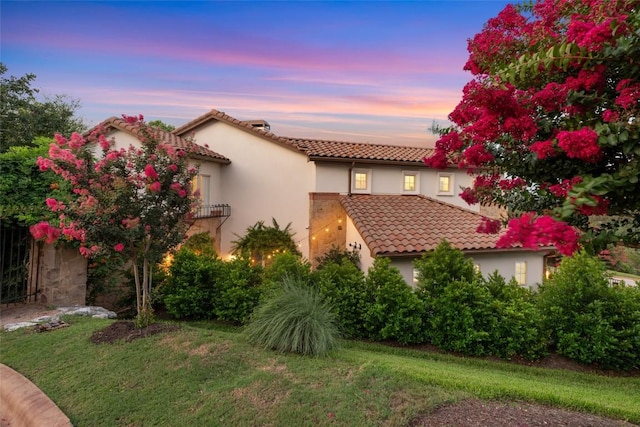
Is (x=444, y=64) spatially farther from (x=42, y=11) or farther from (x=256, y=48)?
(x=42, y=11)

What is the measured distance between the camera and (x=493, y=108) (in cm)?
281

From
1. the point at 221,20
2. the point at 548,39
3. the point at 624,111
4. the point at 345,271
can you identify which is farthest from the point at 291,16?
the point at 624,111

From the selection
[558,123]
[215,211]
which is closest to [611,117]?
[558,123]

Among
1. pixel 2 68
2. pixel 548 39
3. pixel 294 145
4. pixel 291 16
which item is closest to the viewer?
pixel 548 39

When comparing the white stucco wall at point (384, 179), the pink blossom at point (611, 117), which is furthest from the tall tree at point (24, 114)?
the pink blossom at point (611, 117)

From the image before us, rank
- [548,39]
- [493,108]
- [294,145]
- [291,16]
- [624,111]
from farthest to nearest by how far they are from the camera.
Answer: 1. [294,145]
2. [291,16]
3. [548,39]
4. [493,108]
5. [624,111]

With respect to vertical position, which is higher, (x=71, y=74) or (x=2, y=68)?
(x=2, y=68)

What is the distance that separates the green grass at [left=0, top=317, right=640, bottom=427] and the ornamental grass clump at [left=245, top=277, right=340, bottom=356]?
0.22 m

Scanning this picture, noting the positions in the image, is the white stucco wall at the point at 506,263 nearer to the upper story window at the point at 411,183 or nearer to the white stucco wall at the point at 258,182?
the white stucco wall at the point at 258,182

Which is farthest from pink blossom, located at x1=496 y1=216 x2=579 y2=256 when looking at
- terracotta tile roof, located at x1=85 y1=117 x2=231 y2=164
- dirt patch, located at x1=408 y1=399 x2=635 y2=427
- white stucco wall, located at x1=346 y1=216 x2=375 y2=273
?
terracotta tile roof, located at x1=85 y1=117 x2=231 y2=164

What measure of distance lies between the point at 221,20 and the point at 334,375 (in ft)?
30.8

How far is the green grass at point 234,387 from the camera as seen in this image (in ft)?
12.1

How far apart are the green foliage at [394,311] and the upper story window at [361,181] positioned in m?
7.92

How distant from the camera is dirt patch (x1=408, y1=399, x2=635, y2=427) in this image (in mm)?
3364
